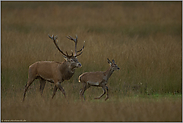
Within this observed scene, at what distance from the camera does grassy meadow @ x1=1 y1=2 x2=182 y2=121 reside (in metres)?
7.61

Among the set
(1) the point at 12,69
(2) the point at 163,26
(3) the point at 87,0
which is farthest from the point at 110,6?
(1) the point at 12,69

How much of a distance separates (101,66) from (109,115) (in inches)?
202

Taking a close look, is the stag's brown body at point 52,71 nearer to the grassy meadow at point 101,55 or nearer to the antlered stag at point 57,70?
the antlered stag at point 57,70

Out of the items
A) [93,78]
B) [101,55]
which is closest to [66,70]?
[93,78]

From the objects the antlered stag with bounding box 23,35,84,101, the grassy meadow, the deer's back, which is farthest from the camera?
the deer's back

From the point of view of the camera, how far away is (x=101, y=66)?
40.0 feet

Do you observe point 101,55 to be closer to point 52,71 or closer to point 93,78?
point 93,78

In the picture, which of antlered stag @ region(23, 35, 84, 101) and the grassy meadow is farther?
antlered stag @ region(23, 35, 84, 101)

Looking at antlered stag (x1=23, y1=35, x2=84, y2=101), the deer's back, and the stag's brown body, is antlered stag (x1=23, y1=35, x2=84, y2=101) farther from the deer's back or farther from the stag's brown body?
the deer's back

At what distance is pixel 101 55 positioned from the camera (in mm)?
12883

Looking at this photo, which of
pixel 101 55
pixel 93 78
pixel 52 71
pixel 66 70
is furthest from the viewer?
pixel 101 55

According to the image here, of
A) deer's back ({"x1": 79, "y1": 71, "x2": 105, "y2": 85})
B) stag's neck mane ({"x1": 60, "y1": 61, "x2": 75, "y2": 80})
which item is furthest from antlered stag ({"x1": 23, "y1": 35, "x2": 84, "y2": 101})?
deer's back ({"x1": 79, "y1": 71, "x2": 105, "y2": 85})

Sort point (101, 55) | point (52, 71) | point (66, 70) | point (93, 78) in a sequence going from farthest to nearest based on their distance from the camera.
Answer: point (101, 55), point (93, 78), point (52, 71), point (66, 70)

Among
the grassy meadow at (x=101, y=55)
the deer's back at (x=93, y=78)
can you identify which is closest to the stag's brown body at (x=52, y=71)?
the deer's back at (x=93, y=78)
